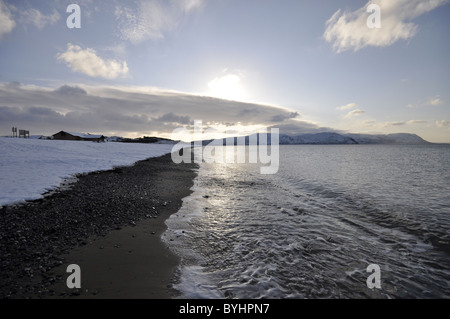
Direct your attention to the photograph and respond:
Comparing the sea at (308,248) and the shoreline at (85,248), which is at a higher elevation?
the shoreline at (85,248)

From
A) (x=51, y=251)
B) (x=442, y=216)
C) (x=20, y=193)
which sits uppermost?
(x=20, y=193)

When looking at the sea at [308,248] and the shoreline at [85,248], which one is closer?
the shoreline at [85,248]

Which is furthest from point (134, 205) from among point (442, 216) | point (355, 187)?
point (355, 187)

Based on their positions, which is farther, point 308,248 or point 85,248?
point 308,248

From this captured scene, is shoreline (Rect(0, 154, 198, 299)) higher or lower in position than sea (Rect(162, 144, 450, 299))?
higher

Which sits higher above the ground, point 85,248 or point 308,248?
point 85,248

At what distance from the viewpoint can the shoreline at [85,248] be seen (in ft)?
15.4

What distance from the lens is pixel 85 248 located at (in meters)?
6.44

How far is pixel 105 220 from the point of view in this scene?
870 centimetres

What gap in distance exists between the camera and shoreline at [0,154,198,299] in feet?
15.4

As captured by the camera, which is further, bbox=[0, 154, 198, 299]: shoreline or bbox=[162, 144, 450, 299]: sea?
bbox=[162, 144, 450, 299]: sea

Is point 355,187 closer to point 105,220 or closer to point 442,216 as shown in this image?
point 442,216
